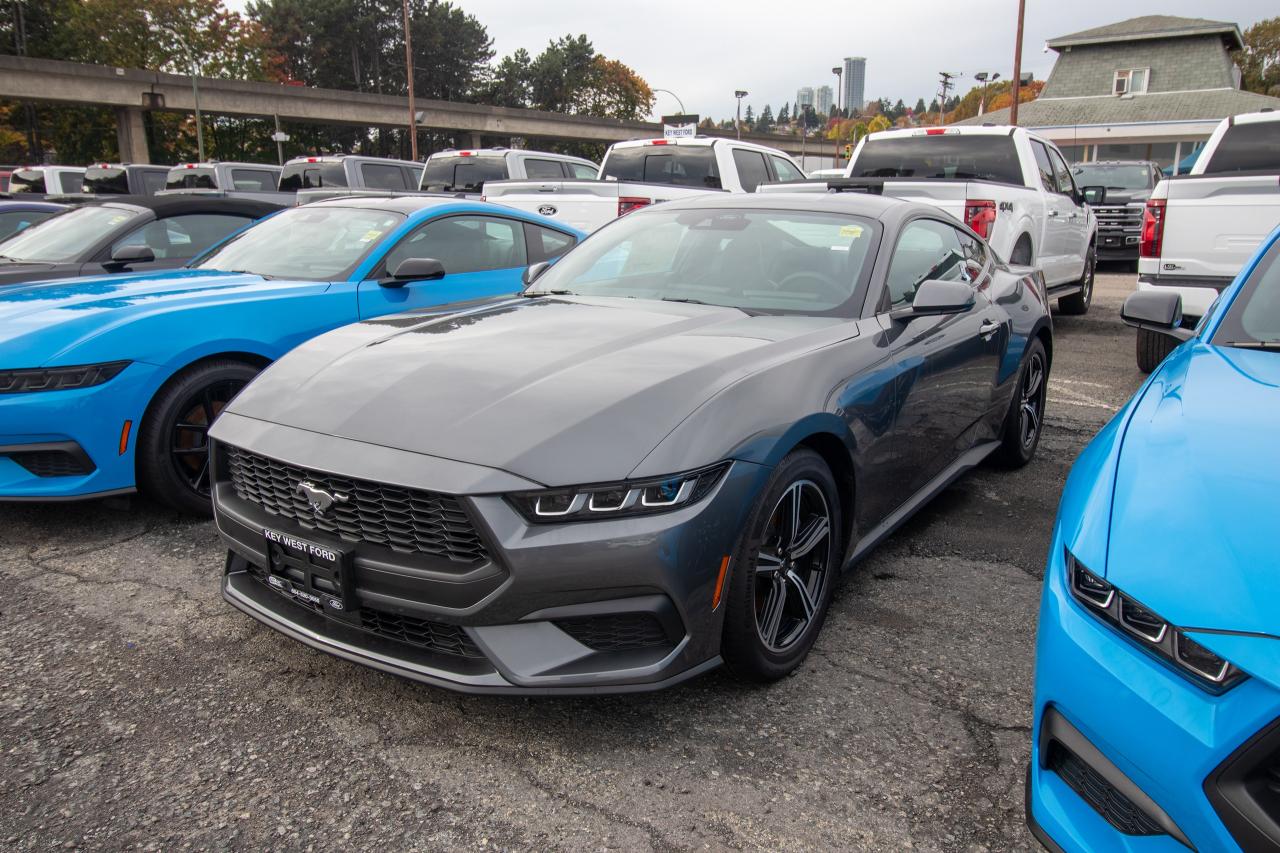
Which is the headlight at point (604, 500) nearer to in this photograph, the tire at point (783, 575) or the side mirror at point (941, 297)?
the tire at point (783, 575)

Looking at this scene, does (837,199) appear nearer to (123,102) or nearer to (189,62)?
(123,102)

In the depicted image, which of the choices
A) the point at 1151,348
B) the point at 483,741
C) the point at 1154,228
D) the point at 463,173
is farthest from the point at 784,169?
the point at 483,741

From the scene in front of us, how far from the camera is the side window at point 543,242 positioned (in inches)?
251

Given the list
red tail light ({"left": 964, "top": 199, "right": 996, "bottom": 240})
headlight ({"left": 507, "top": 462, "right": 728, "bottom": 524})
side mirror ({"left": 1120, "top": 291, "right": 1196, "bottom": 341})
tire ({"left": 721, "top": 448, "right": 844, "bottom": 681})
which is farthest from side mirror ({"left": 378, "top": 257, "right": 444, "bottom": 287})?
red tail light ({"left": 964, "top": 199, "right": 996, "bottom": 240})

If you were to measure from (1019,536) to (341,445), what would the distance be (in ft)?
→ 10.2

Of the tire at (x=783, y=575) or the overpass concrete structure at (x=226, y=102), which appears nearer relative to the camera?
the tire at (x=783, y=575)

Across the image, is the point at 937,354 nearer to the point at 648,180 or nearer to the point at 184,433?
the point at 184,433

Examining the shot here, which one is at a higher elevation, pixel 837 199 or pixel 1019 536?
pixel 837 199

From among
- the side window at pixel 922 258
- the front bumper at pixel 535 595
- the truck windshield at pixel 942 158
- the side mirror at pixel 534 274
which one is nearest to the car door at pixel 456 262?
the side mirror at pixel 534 274

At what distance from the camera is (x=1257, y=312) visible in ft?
9.85

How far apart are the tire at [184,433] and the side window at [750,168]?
7572mm

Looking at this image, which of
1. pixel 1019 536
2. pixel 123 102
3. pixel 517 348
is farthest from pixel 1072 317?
pixel 123 102

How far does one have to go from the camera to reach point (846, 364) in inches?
122

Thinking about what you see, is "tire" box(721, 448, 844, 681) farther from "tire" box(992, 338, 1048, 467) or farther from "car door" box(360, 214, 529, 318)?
"car door" box(360, 214, 529, 318)
